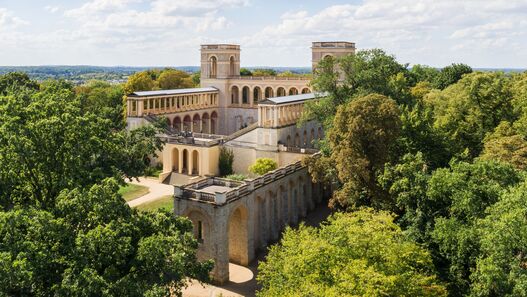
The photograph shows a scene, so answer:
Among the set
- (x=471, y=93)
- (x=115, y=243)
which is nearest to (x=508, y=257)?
(x=115, y=243)

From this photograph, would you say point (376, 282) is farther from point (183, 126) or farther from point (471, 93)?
point (183, 126)

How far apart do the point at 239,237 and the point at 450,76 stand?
206 feet

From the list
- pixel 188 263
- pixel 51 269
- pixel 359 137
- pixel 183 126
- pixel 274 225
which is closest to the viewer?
pixel 51 269

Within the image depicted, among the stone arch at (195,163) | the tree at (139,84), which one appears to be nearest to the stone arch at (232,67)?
the tree at (139,84)

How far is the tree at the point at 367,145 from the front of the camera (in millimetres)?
32125

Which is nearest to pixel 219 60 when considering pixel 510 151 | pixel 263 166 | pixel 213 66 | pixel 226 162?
pixel 213 66

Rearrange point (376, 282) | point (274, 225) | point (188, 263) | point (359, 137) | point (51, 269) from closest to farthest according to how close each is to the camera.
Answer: point (51, 269) → point (376, 282) → point (188, 263) → point (359, 137) → point (274, 225)

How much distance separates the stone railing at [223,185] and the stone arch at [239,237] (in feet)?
5.40

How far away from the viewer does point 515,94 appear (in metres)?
42.0

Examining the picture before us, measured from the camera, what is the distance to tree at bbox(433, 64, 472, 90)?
84269 millimetres

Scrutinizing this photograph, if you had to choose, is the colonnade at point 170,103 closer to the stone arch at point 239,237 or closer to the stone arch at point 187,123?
the stone arch at point 187,123

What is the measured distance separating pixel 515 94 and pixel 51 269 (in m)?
39.2

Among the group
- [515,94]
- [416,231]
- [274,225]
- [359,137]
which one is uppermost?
[515,94]

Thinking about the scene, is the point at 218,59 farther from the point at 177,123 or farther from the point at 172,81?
the point at 172,81
